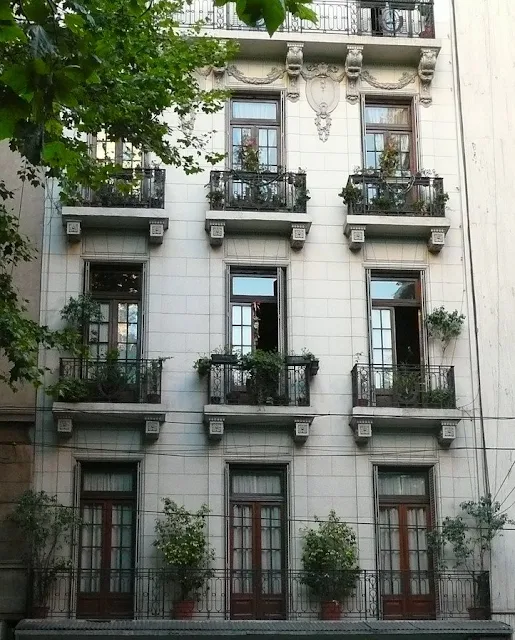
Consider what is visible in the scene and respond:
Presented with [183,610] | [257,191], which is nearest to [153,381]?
[183,610]

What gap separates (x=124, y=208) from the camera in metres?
20.8

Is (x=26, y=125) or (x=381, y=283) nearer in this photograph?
(x=26, y=125)

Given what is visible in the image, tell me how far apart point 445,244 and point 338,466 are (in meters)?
4.79

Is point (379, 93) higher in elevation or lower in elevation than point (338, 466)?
higher

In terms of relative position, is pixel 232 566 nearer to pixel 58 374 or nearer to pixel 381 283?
pixel 58 374

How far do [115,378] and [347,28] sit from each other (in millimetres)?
8471

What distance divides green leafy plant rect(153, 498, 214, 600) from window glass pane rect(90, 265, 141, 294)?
13.8ft

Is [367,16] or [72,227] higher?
[367,16]

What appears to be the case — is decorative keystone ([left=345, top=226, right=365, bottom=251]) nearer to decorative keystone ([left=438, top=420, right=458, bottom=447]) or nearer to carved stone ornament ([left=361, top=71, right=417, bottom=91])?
carved stone ornament ([left=361, top=71, right=417, bottom=91])

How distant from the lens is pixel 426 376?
20625 mm

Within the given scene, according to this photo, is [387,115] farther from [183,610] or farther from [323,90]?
[183,610]

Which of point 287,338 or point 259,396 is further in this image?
point 287,338

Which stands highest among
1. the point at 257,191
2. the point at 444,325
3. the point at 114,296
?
the point at 257,191

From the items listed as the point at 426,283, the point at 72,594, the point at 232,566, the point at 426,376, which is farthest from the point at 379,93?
the point at 72,594
